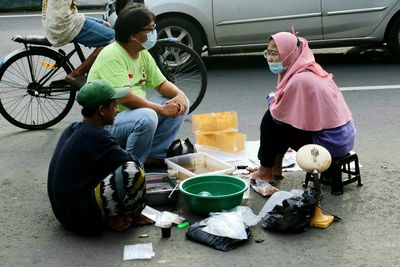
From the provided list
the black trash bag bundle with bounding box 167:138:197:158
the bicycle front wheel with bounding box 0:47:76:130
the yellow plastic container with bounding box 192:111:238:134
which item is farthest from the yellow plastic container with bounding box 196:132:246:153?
the bicycle front wheel with bounding box 0:47:76:130

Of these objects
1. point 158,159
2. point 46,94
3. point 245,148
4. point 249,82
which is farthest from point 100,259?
point 249,82

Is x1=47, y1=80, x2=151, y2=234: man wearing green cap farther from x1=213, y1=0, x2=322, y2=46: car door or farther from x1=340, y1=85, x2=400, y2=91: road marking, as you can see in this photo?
x1=213, y1=0, x2=322, y2=46: car door

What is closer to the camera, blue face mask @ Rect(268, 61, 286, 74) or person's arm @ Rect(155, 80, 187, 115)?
blue face mask @ Rect(268, 61, 286, 74)

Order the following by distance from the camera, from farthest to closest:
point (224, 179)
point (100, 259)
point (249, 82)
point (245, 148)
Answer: point (249, 82), point (245, 148), point (224, 179), point (100, 259)

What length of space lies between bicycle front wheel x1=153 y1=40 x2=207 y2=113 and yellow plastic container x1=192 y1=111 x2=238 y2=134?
3.29 ft

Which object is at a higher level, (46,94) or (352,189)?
(46,94)

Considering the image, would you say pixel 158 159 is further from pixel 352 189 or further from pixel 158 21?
pixel 158 21

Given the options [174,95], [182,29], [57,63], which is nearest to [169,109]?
[174,95]

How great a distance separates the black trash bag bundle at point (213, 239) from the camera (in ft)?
14.3

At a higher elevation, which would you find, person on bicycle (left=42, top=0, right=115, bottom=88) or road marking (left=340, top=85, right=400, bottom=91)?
person on bicycle (left=42, top=0, right=115, bottom=88)

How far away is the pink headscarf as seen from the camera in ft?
16.8

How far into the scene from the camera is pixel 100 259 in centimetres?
431

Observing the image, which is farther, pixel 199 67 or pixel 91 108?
pixel 199 67

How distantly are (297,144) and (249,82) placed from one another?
348 centimetres
